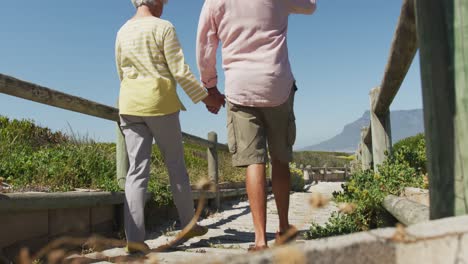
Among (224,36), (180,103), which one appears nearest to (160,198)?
(180,103)

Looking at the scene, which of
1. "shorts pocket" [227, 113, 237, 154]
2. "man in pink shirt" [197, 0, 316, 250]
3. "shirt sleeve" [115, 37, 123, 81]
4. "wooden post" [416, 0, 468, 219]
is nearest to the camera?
"wooden post" [416, 0, 468, 219]

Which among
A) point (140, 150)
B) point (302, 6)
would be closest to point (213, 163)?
point (140, 150)

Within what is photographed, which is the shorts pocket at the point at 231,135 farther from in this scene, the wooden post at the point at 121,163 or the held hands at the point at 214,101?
the wooden post at the point at 121,163

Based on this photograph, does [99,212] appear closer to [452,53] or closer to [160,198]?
[160,198]

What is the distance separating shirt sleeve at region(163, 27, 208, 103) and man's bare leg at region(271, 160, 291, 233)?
646 millimetres

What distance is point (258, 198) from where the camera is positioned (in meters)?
2.42

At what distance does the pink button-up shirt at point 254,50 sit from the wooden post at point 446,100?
120 centimetres

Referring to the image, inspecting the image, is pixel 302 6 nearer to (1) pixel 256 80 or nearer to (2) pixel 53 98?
(1) pixel 256 80

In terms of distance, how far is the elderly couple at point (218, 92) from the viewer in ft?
8.18

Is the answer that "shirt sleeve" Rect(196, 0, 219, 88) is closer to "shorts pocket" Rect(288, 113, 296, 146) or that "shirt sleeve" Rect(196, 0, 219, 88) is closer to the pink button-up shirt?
the pink button-up shirt

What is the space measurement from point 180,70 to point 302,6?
86cm

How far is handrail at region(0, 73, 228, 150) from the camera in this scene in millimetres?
2555

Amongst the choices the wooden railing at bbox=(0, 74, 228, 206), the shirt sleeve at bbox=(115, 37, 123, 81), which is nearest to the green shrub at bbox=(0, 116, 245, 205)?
the wooden railing at bbox=(0, 74, 228, 206)

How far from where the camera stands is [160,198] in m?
4.10
